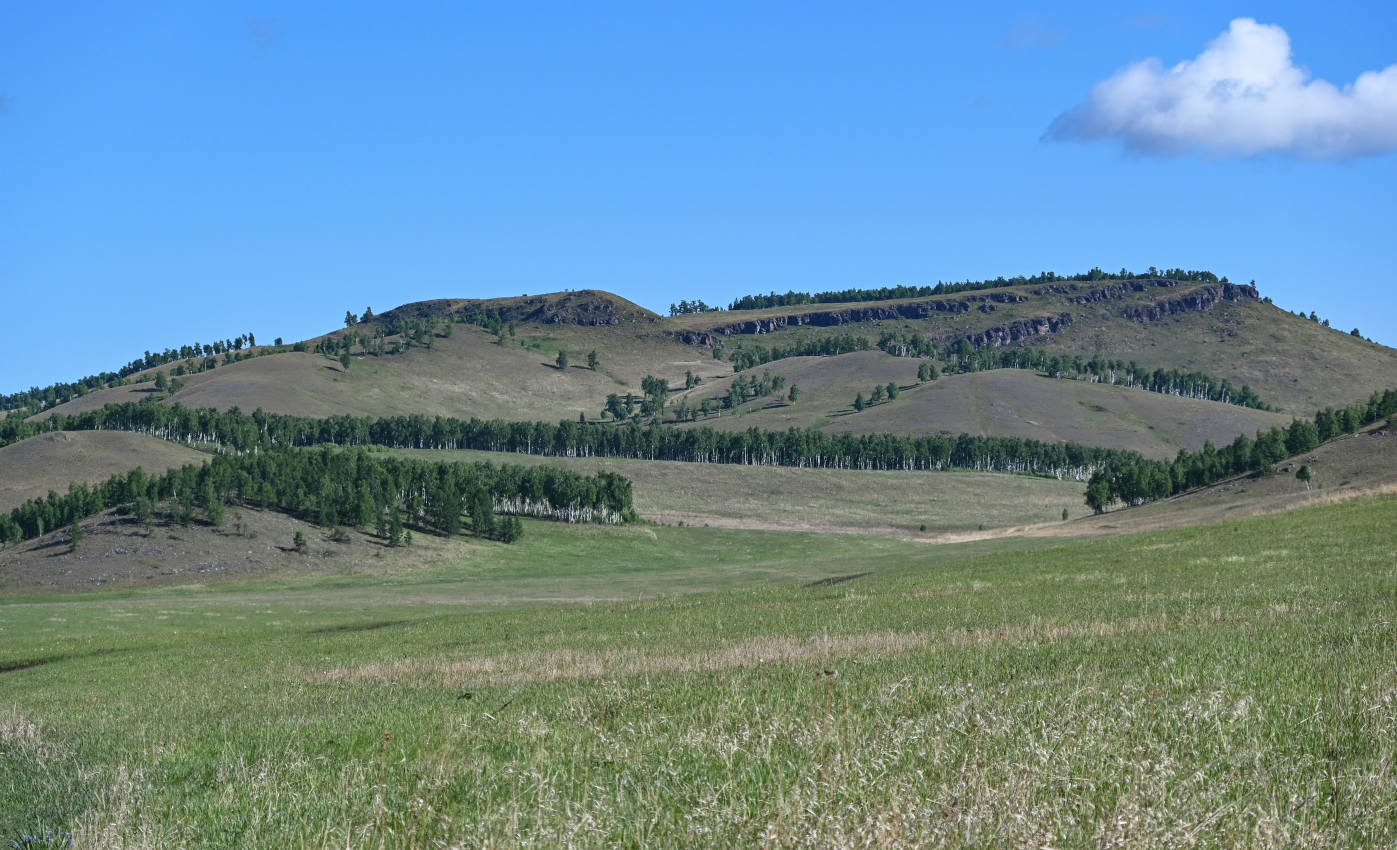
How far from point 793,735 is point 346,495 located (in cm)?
12121

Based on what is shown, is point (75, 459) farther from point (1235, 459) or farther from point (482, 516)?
point (1235, 459)

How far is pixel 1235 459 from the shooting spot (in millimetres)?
130250

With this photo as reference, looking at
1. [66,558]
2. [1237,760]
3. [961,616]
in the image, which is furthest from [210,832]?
[66,558]

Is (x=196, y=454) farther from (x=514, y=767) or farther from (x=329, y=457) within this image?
(x=514, y=767)

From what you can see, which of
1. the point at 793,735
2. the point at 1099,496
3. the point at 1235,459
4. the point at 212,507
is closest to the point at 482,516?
the point at 212,507

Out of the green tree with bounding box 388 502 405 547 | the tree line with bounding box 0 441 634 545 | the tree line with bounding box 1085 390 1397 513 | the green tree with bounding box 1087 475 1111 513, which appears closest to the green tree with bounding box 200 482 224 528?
the tree line with bounding box 0 441 634 545

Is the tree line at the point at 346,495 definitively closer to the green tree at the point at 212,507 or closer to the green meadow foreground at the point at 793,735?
the green tree at the point at 212,507

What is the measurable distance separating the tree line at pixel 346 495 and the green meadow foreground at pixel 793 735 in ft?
293

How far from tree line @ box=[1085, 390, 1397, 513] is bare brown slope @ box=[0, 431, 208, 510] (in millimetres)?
135085

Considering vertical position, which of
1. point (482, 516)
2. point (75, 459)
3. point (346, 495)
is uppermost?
point (75, 459)

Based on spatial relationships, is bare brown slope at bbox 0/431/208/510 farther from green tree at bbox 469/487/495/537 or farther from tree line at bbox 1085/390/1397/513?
tree line at bbox 1085/390/1397/513

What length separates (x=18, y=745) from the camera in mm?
17609

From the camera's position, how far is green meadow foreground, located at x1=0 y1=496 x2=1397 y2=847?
9.39m

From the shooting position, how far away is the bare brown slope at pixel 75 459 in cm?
15838
